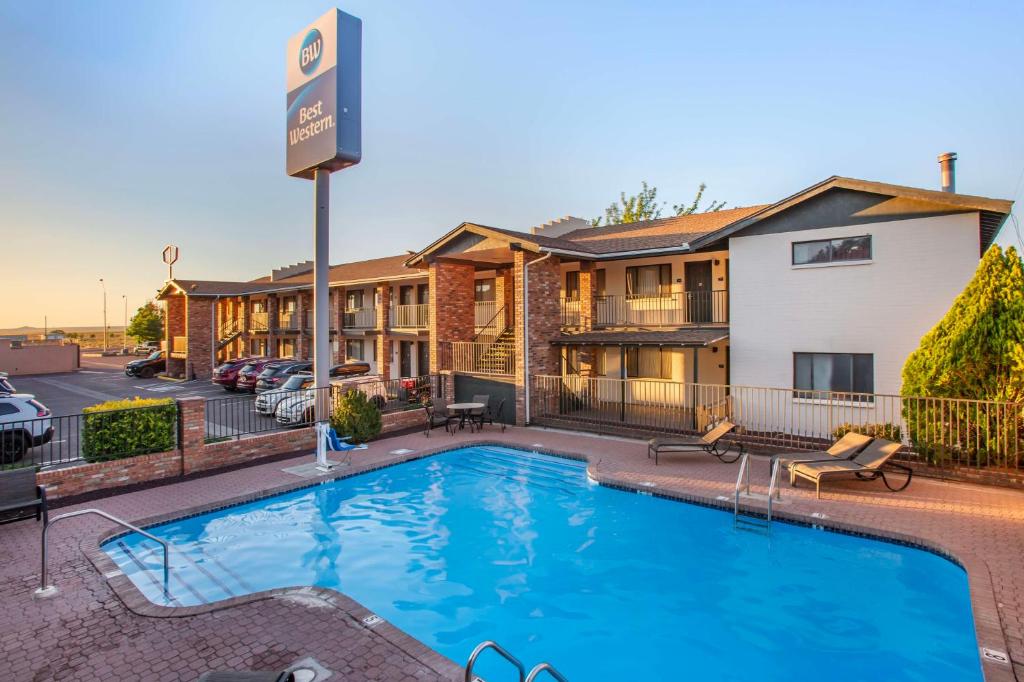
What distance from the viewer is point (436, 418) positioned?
17.1m

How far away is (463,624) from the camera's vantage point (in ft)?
20.7

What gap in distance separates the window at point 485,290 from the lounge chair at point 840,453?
50.4 feet

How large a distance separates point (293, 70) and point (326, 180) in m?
3.16

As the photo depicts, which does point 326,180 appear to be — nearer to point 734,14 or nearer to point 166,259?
point 734,14

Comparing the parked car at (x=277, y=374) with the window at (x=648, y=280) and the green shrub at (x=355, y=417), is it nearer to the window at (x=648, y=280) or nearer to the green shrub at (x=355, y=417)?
the green shrub at (x=355, y=417)

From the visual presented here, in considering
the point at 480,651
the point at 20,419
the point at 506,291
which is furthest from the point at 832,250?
the point at 20,419

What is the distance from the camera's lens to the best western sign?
12938mm

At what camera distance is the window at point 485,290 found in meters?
23.9

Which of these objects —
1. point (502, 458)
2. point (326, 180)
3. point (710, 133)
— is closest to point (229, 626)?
point (502, 458)

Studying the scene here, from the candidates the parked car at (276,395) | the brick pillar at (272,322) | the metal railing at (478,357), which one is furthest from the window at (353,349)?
the metal railing at (478,357)

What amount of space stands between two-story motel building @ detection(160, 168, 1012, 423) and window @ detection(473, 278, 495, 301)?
67 millimetres

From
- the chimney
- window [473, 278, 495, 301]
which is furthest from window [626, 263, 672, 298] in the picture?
the chimney

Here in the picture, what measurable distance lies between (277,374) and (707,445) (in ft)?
57.4

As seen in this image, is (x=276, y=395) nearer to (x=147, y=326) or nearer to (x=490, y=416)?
(x=490, y=416)
